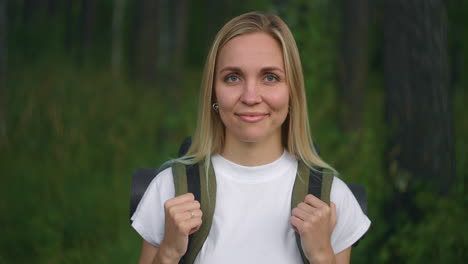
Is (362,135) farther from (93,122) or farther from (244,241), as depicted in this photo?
(244,241)

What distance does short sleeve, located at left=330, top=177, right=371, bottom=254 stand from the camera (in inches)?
83.3

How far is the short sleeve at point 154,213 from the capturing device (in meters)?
2.10

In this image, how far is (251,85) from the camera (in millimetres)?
1993

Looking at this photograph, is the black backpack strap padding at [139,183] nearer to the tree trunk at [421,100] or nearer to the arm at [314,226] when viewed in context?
the arm at [314,226]

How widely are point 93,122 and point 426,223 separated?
351 cm

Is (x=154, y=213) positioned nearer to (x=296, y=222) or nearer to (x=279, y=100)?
(x=296, y=222)

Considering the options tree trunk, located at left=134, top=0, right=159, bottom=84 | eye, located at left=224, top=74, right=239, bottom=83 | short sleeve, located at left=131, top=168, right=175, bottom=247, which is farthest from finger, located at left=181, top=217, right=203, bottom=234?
tree trunk, located at left=134, top=0, right=159, bottom=84

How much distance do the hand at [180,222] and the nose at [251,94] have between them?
1.42ft

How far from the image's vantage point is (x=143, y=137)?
19.7 feet

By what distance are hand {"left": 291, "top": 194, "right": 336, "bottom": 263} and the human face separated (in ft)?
1.13

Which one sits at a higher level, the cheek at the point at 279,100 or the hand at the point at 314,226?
the cheek at the point at 279,100

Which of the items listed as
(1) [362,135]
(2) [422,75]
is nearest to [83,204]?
(1) [362,135]

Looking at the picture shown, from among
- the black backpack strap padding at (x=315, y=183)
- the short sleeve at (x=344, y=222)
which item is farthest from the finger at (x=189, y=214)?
the short sleeve at (x=344, y=222)

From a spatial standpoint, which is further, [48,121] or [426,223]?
[48,121]
